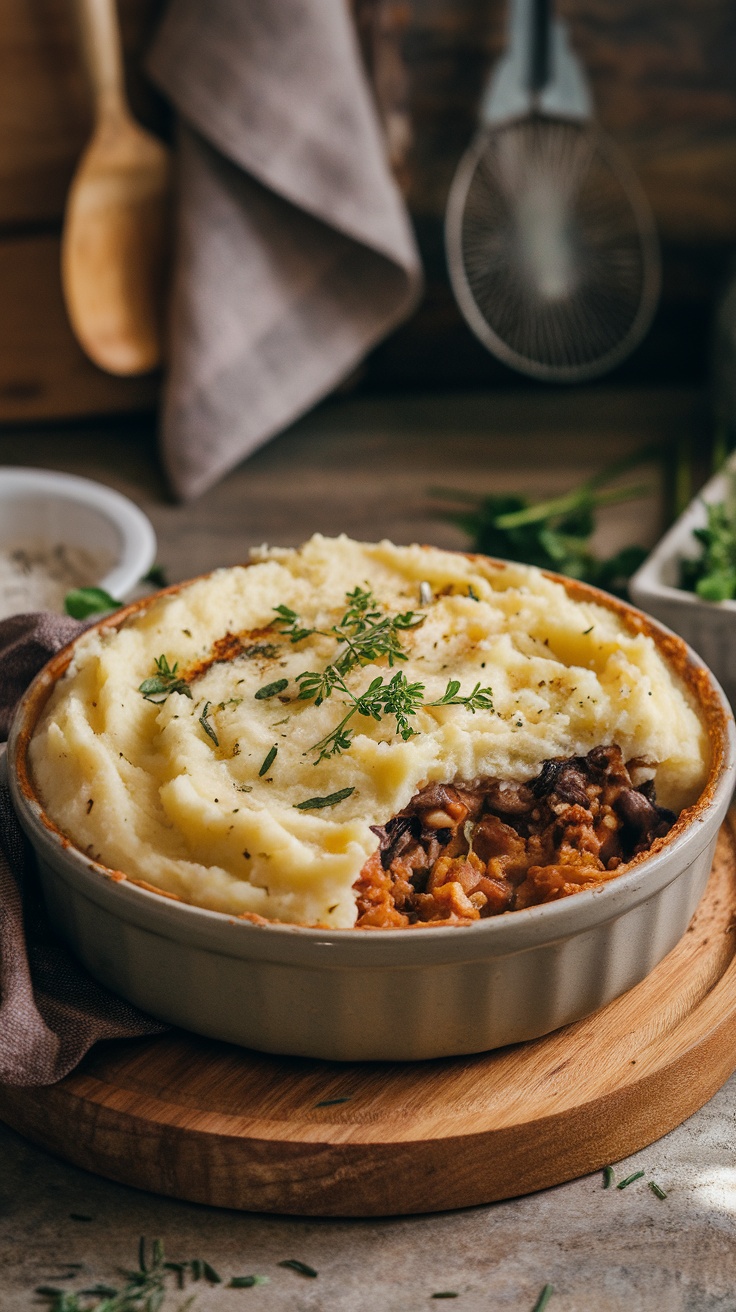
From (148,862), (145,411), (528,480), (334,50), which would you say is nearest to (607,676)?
(148,862)

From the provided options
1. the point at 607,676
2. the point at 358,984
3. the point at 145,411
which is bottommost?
the point at 145,411

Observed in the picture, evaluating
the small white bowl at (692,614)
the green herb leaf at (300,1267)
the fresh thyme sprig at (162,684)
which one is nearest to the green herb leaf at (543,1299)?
the green herb leaf at (300,1267)

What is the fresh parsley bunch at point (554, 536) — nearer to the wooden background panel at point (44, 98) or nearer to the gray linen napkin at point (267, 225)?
the gray linen napkin at point (267, 225)

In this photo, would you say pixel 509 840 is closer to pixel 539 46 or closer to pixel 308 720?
pixel 308 720

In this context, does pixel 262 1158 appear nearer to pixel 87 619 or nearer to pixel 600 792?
pixel 600 792

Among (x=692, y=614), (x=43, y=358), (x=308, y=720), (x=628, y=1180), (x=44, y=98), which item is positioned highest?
(x=44, y=98)

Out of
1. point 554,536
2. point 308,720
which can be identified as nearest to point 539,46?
point 554,536
